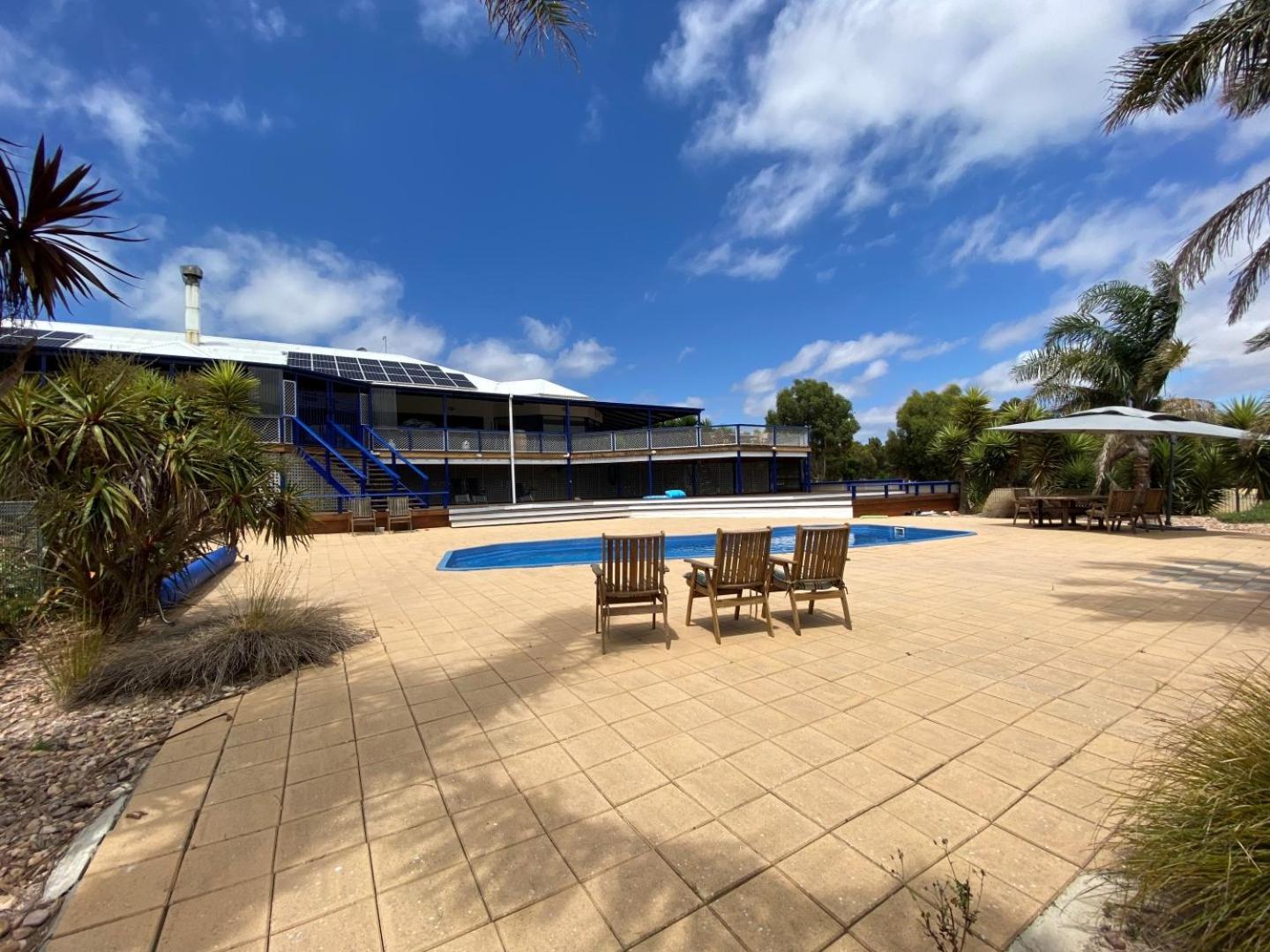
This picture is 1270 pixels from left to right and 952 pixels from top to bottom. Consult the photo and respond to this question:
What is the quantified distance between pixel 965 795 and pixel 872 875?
798 millimetres

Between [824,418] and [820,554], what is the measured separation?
36076 mm

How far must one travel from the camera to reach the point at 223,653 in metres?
4.23

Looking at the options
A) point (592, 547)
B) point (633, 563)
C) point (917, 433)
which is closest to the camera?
point (633, 563)

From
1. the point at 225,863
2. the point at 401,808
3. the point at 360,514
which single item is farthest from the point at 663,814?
the point at 360,514

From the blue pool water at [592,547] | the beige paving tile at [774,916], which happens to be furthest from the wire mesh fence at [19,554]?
the beige paving tile at [774,916]

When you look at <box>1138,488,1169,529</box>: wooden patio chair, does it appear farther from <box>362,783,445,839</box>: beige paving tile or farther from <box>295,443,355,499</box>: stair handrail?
<box>295,443,355,499</box>: stair handrail

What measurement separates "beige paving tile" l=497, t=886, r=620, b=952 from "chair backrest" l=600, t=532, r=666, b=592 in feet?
10.0

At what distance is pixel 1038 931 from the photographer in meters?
1.72

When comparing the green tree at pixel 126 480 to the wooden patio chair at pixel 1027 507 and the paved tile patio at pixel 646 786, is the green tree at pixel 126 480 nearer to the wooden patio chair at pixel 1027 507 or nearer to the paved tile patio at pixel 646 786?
the paved tile patio at pixel 646 786

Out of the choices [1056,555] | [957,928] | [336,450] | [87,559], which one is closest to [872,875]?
[957,928]

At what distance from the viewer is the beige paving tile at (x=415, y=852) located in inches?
81.8

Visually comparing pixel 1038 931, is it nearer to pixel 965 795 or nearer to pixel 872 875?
pixel 872 875

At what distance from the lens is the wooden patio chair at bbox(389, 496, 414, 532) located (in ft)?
55.8

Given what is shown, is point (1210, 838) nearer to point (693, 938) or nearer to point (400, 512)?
point (693, 938)
